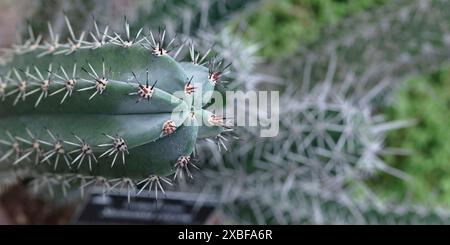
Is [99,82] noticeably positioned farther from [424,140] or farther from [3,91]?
[424,140]

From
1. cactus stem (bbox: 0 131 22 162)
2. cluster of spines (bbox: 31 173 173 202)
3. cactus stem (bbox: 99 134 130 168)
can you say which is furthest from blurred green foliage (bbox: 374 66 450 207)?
cactus stem (bbox: 99 134 130 168)

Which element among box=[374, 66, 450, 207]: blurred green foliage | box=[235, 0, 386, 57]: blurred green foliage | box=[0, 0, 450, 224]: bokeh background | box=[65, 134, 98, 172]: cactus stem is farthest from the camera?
→ box=[374, 66, 450, 207]: blurred green foliage

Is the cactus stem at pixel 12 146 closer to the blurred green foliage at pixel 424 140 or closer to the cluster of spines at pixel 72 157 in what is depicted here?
the cluster of spines at pixel 72 157

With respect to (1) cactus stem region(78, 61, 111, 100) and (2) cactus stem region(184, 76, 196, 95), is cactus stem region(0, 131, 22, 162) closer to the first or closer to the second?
(1) cactus stem region(78, 61, 111, 100)

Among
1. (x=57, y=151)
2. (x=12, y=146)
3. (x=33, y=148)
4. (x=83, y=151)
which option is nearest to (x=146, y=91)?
(x=83, y=151)

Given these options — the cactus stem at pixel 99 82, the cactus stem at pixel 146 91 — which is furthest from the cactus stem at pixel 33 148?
the cactus stem at pixel 146 91
